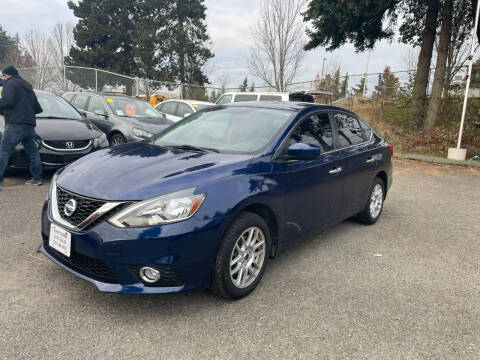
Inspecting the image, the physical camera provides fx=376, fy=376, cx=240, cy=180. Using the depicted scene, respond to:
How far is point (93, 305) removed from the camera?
2.78 meters

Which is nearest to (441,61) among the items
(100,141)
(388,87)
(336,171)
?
(388,87)

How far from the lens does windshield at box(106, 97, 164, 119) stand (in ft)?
29.0

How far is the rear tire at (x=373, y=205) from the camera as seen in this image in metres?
4.88

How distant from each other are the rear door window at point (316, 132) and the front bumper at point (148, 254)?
4.64ft

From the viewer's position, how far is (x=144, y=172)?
285cm

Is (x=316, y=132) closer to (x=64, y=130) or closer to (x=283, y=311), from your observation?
(x=283, y=311)

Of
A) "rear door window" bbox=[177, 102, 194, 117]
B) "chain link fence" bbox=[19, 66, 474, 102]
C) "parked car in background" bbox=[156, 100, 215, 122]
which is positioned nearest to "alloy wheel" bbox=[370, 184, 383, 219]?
"parked car in background" bbox=[156, 100, 215, 122]

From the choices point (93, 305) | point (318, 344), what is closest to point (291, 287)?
point (318, 344)

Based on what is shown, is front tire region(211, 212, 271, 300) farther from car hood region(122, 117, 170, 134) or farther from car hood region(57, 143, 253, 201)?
car hood region(122, 117, 170, 134)

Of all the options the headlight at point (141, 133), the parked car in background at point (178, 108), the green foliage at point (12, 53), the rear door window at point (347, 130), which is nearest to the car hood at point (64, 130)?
the headlight at point (141, 133)

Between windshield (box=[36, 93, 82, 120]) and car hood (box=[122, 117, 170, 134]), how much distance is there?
1.19m

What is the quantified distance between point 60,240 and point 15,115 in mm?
3761

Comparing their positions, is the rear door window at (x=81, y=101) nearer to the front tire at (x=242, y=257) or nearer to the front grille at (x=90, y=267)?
the front grille at (x=90, y=267)

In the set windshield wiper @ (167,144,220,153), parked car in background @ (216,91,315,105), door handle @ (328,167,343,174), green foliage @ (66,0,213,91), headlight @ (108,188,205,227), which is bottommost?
headlight @ (108,188,205,227)
